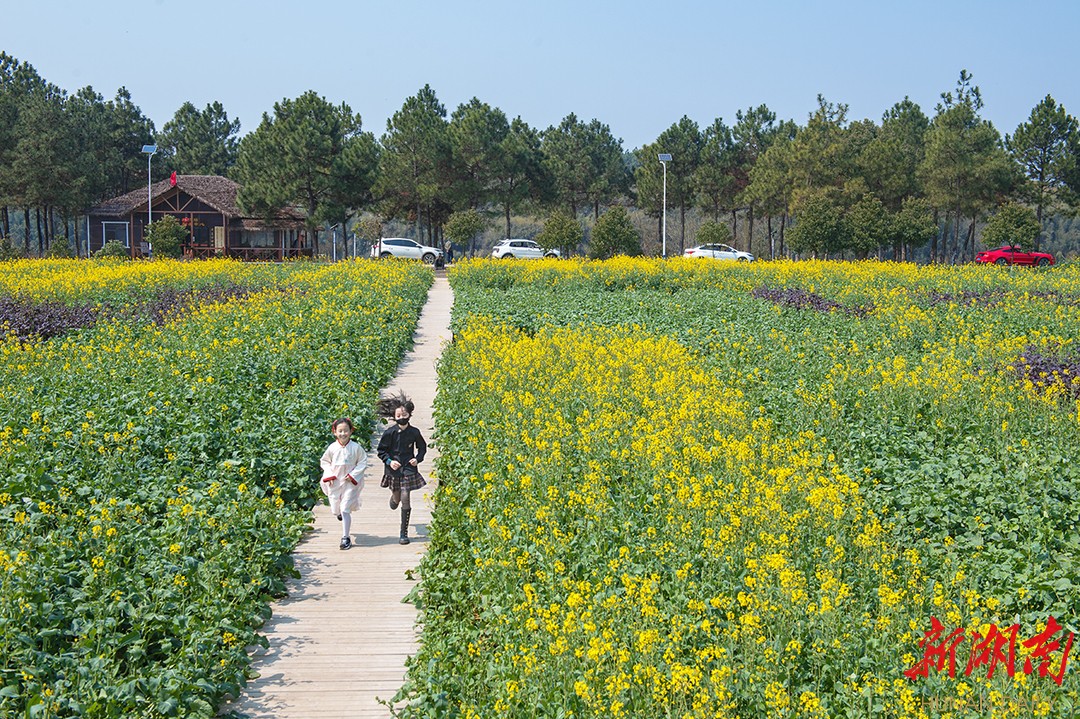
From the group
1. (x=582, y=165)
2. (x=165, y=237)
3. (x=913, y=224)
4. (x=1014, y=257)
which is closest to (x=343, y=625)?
(x=165, y=237)

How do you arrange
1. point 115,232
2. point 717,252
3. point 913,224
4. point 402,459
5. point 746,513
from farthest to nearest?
1. point 115,232
2. point 913,224
3. point 717,252
4. point 402,459
5. point 746,513

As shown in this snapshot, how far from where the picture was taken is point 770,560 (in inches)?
248

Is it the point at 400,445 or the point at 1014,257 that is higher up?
the point at 1014,257

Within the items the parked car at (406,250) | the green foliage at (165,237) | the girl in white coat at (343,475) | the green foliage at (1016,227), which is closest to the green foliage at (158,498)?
the girl in white coat at (343,475)

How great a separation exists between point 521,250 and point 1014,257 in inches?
963

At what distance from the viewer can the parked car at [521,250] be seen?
51.7m

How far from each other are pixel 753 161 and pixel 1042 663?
6401 centimetres

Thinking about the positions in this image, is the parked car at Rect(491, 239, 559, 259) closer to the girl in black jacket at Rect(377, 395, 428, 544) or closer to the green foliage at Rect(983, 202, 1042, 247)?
the green foliage at Rect(983, 202, 1042, 247)

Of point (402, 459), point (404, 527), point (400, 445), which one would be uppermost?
point (400, 445)

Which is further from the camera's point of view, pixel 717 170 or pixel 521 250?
pixel 717 170

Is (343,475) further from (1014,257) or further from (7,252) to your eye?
(1014,257)

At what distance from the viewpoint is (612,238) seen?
151ft

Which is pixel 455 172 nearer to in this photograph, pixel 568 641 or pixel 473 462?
pixel 473 462

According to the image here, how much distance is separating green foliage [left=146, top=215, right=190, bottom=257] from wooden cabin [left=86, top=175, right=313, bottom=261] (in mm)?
3963
